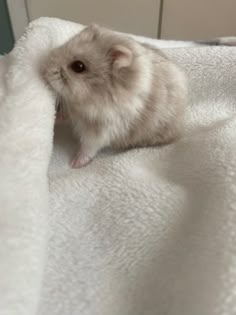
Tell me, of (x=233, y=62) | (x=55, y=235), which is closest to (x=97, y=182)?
(x=55, y=235)

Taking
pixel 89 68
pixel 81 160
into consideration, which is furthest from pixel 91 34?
pixel 81 160

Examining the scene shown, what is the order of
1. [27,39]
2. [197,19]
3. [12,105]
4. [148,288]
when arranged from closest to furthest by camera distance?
[148,288]
[12,105]
[27,39]
[197,19]

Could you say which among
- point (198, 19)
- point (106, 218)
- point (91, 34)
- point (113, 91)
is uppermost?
point (91, 34)

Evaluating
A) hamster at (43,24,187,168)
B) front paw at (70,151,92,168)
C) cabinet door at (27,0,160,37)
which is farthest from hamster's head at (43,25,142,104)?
cabinet door at (27,0,160,37)

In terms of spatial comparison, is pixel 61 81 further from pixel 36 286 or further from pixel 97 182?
pixel 36 286

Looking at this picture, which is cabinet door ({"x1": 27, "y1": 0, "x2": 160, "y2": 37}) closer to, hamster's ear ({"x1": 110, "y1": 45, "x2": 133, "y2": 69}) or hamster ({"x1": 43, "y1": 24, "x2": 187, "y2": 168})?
hamster ({"x1": 43, "y1": 24, "x2": 187, "y2": 168})

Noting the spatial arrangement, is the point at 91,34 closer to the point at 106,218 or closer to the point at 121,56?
the point at 121,56

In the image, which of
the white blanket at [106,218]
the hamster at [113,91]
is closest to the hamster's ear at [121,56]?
the hamster at [113,91]

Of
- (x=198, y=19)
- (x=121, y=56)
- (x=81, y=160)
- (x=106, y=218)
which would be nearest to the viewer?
(x=106, y=218)
